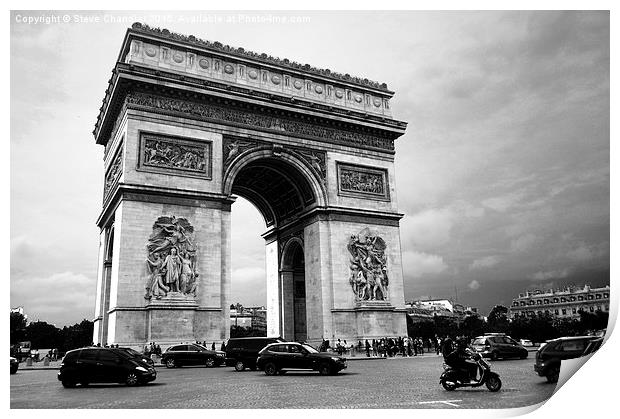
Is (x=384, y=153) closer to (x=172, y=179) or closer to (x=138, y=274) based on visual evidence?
(x=172, y=179)

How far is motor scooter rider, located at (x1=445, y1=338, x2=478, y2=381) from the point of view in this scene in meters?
13.1

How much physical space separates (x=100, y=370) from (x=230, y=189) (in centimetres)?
1520

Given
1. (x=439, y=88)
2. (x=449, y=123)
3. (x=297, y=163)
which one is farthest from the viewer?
(x=297, y=163)

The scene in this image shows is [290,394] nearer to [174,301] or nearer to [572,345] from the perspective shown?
[572,345]

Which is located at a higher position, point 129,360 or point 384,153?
point 384,153

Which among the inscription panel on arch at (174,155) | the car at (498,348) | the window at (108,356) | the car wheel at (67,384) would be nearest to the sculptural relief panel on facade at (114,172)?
the inscription panel on arch at (174,155)

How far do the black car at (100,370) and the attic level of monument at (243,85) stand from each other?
1593 centimetres

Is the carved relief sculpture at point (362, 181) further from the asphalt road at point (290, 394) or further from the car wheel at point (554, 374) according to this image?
the car wheel at point (554, 374)

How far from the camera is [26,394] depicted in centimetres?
1438

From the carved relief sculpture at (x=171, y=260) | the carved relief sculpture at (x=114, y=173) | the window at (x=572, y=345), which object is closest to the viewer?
the window at (x=572, y=345)

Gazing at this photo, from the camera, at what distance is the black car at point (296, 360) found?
18641 mm

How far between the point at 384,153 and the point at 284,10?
20.2m

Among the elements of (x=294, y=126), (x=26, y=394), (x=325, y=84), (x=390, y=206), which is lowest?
(x=26, y=394)

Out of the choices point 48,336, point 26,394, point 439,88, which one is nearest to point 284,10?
point 439,88
